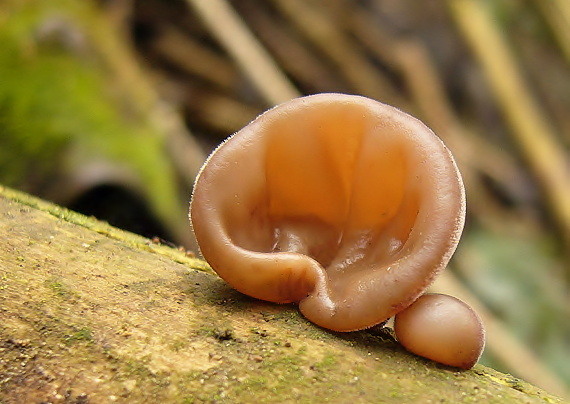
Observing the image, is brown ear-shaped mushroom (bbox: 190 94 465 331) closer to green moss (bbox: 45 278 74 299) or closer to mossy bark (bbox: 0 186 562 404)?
mossy bark (bbox: 0 186 562 404)

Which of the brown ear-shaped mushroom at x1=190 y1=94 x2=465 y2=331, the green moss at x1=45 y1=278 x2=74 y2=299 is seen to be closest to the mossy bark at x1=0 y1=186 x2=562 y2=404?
the green moss at x1=45 y1=278 x2=74 y2=299

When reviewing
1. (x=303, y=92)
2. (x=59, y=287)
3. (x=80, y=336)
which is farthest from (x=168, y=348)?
(x=303, y=92)

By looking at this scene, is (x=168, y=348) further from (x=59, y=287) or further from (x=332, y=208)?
(x=332, y=208)

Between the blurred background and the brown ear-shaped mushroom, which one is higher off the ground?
the brown ear-shaped mushroom

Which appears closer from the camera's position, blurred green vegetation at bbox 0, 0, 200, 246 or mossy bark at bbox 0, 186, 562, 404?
mossy bark at bbox 0, 186, 562, 404

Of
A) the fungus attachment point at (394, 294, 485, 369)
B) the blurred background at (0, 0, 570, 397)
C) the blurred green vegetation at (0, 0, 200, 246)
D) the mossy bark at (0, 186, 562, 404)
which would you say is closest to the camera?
the mossy bark at (0, 186, 562, 404)

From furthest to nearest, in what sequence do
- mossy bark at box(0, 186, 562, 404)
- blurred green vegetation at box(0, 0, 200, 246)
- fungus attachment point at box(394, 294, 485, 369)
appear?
1. blurred green vegetation at box(0, 0, 200, 246)
2. fungus attachment point at box(394, 294, 485, 369)
3. mossy bark at box(0, 186, 562, 404)

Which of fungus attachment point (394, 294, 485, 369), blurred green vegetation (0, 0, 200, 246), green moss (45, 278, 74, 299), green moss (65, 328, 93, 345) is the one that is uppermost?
fungus attachment point (394, 294, 485, 369)
